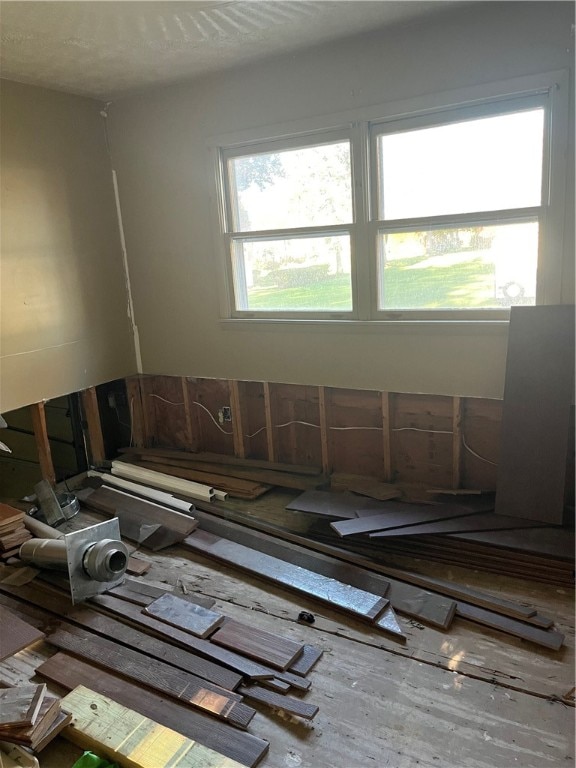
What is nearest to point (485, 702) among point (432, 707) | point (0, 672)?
→ point (432, 707)

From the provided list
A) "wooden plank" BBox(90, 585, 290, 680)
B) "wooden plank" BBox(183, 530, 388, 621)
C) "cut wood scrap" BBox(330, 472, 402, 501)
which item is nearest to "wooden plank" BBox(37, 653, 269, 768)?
"wooden plank" BBox(90, 585, 290, 680)

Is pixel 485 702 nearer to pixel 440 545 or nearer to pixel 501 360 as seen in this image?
pixel 440 545

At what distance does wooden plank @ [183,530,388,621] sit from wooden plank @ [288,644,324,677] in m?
0.31

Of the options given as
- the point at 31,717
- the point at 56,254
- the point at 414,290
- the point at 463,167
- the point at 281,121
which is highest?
the point at 281,121

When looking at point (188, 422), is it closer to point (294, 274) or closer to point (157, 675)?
point (294, 274)

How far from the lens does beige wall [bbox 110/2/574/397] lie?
10.0ft

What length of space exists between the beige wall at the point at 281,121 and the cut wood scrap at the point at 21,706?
253cm

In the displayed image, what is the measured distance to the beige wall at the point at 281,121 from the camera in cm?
305

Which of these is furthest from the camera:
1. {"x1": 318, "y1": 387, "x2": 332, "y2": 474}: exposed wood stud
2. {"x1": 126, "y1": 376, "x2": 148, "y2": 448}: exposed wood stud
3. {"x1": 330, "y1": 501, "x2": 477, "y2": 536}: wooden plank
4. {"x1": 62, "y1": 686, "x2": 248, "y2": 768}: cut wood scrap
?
{"x1": 126, "y1": 376, "x2": 148, "y2": 448}: exposed wood stud

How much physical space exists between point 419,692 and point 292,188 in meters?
3.12

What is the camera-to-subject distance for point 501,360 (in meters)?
3.36

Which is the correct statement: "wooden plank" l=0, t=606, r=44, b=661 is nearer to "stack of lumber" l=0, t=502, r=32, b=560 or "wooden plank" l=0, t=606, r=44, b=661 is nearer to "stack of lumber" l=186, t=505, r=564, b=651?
"stack of lumber" l=0, t=502, r=32, b=560

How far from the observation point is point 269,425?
4.39 metres

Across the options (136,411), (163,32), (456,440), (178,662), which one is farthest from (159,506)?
(163,32)
